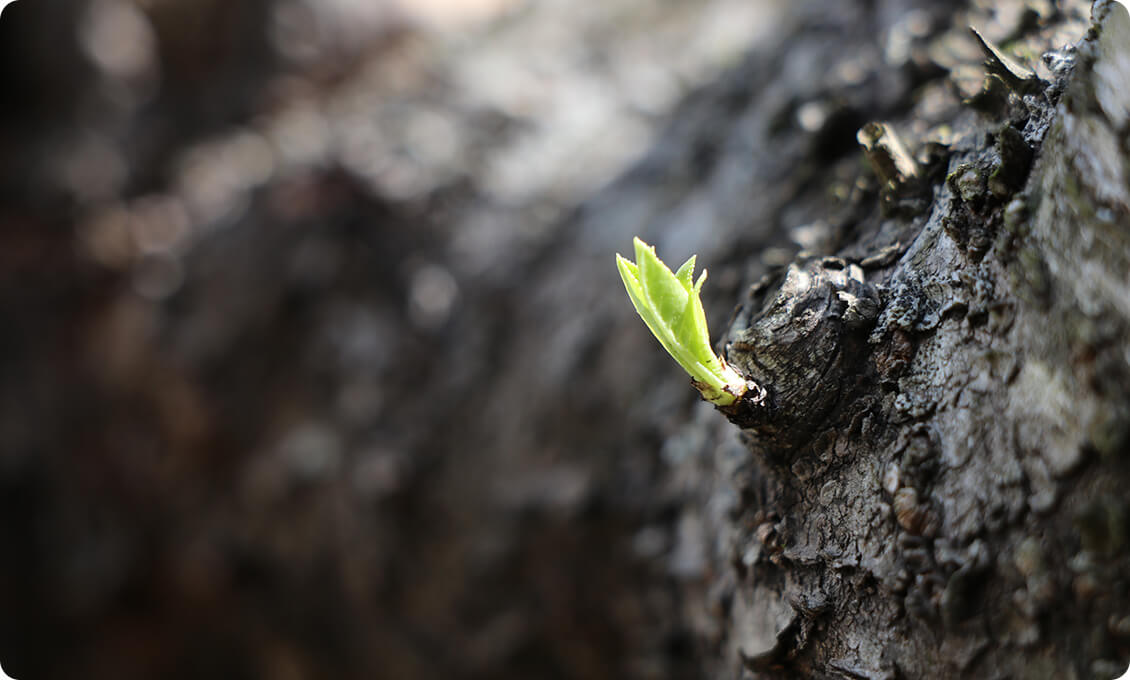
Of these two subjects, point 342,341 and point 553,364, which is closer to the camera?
point 553,364

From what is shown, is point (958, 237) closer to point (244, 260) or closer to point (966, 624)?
point (966, 624)

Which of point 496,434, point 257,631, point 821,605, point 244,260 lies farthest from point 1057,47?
point 257,631

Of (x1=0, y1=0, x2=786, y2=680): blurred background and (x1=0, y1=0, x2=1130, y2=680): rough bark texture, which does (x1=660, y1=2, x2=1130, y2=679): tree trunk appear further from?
(x1=0, y1=0, x2=786, y2=680): blurred background

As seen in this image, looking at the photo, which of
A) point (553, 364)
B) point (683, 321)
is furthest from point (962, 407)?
point (553, 364)

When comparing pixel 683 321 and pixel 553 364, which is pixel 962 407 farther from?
pixel 553 364

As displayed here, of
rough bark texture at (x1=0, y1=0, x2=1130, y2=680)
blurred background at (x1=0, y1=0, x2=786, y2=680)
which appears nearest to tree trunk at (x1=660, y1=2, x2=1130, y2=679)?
rough bark texture at (x1=0, y1=0, x2=1130, y2=680)

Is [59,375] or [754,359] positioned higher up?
[59,375]
